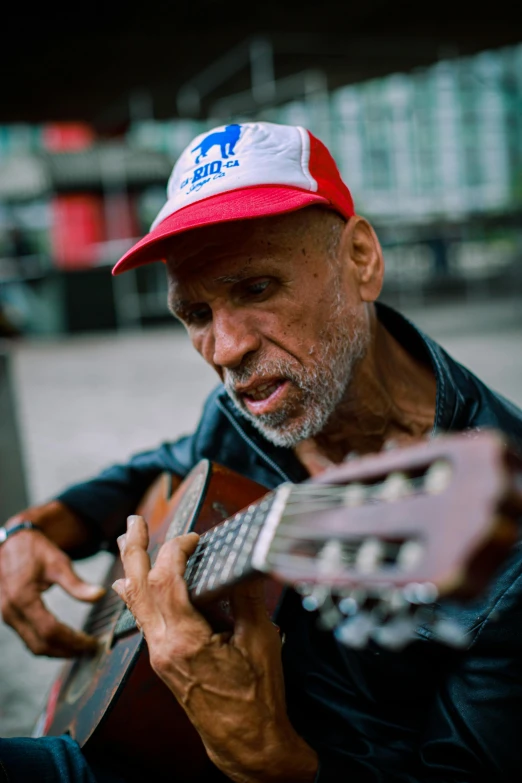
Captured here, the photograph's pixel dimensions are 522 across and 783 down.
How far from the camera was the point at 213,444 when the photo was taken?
1751 millimetres

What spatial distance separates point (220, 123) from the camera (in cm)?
939

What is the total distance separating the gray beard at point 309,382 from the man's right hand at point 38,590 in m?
0.54

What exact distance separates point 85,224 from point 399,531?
14.2 m

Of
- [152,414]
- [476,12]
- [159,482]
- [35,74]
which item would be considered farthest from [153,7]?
[159,482]

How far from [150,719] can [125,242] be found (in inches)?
494

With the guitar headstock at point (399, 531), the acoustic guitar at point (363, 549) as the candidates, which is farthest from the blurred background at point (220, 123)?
the guitar headstock at point (399, 531)

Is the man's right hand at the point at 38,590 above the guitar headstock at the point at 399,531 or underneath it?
underneath

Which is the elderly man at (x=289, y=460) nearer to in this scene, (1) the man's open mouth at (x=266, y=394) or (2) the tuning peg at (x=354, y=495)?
(1) the man's open mouth at (x=266, y=394)

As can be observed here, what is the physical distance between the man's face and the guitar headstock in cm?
64

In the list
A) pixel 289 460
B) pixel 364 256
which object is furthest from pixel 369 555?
pixel 364 256

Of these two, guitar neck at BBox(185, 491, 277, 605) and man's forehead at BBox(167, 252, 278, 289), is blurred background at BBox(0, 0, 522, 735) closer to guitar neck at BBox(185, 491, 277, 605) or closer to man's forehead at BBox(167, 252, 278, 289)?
man's forehead at BBox(167, 252, 278, 289)

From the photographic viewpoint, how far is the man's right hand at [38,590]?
1.68 m

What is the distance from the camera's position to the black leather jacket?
114 centimetres

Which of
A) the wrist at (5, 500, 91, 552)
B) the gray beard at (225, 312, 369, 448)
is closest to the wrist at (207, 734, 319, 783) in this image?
the gray beard at (225, 312, 369, 448)
